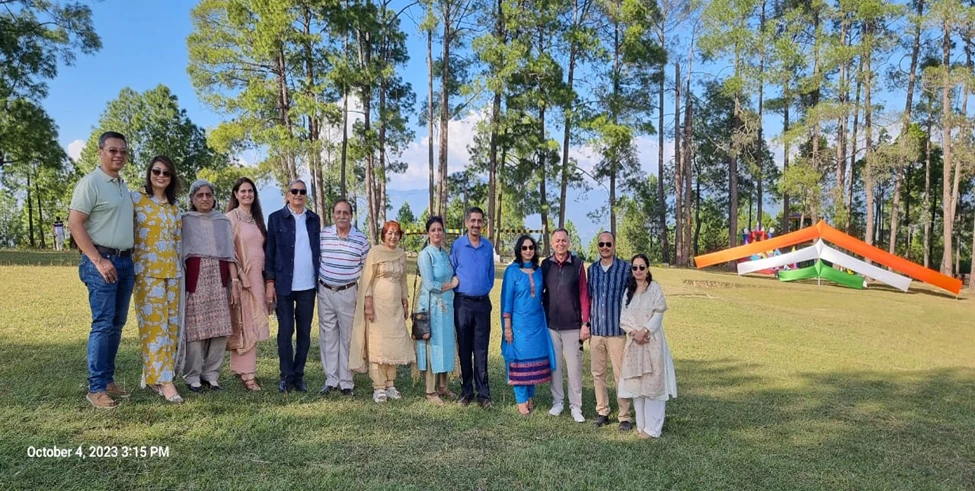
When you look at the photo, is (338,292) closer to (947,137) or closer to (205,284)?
(205,284)

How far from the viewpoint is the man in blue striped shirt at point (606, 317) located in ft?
13.8

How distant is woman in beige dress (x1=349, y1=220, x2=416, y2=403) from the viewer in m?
4.46

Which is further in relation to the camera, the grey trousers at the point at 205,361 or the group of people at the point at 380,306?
the grey trousers at the point at 205,361

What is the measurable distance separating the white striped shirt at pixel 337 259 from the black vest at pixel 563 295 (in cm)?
155

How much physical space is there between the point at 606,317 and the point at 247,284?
9.02 ft

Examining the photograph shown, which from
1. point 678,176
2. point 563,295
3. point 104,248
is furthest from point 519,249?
point 678,176

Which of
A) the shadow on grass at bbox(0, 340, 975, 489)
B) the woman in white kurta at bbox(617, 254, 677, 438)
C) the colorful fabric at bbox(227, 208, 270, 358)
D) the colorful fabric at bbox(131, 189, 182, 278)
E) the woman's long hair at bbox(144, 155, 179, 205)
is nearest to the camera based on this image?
the shadow on grass at bbox(0, 340, 975, 489)

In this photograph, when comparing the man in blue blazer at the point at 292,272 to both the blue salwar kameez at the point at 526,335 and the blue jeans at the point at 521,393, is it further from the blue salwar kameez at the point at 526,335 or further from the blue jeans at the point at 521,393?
the blue jeans at the point at 521,393

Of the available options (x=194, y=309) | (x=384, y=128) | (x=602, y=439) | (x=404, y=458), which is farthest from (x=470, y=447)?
(x=384, y=128)

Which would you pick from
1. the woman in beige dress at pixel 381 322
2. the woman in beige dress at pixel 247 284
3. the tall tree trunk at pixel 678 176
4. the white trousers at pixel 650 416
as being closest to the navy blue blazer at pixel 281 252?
the woman in beige dress at pixel 247 284

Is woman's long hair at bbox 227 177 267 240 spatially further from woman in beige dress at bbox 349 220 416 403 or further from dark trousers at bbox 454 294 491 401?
dark trousers at bbox 454 294 491 401

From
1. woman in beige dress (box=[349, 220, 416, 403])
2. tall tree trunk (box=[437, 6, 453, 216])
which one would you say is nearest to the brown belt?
woman in beige dress (box=[349, 220, 416, 403])

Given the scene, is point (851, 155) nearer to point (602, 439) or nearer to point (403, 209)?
point (602, 439)

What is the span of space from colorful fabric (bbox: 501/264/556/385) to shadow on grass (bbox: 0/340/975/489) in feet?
1.08
